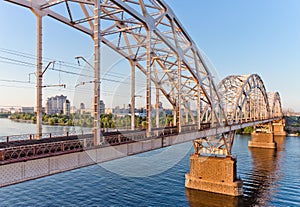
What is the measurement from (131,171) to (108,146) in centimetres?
2434

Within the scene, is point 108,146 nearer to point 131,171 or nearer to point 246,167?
point 131,171

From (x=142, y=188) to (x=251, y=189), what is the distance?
14.0m

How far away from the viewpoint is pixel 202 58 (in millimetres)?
30812

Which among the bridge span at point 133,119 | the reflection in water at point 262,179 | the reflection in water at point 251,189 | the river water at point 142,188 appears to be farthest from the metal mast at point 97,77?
the reflection in water at point 262,179

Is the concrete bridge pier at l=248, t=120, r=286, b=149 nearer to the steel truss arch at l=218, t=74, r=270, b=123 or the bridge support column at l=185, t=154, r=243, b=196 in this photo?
the steel truss arch at l=218, t=74, r=270, b=123

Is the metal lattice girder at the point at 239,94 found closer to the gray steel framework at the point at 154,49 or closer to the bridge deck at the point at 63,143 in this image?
the gray steel framework at the point at 154,49

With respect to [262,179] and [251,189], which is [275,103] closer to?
[262,179]

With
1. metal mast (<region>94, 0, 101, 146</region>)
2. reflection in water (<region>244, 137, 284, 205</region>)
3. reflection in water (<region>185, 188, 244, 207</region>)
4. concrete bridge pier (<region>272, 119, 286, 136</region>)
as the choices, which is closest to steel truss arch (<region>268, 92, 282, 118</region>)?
concrete bridge pier (<region>272, 119, 286, 136</region>)

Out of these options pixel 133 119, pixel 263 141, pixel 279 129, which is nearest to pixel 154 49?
pixel 133 119

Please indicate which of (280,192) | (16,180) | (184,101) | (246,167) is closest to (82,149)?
(16,180)

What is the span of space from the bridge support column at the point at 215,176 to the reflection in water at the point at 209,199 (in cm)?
79

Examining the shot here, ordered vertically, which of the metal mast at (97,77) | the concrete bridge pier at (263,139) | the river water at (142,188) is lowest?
the river water at (142,188)

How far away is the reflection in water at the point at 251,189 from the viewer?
29469mm

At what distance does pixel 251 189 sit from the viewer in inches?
1324
